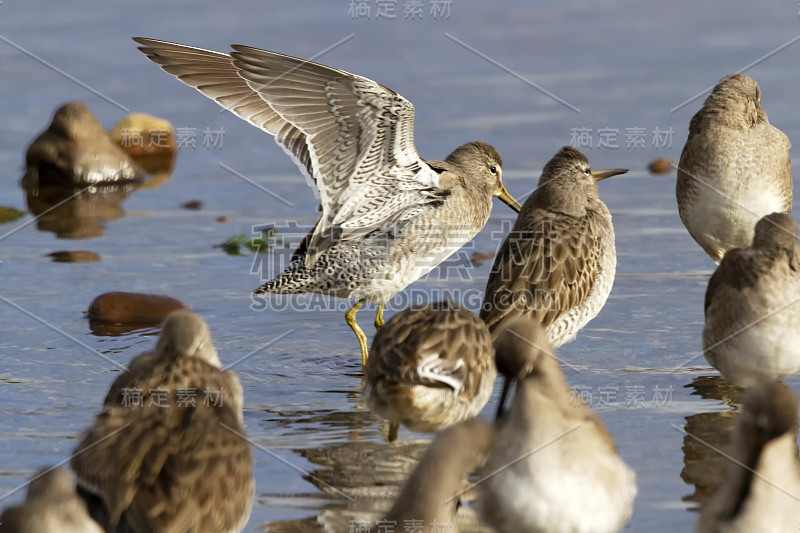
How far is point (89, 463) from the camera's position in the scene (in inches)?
173

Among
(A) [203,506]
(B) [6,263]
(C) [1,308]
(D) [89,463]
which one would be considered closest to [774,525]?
(A) [203,506]

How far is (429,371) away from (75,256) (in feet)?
13.1

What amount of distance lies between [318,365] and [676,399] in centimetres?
192

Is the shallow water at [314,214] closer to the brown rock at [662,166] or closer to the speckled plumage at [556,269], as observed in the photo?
the brown rock at [662,166]

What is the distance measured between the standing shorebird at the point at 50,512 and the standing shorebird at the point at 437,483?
977 mm

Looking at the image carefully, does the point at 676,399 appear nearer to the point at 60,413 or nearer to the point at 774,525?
the point at 774,525

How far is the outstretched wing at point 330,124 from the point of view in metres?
7.16

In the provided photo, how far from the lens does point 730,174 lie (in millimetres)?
7934

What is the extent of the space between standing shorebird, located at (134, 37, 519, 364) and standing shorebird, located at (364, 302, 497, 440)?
162cm

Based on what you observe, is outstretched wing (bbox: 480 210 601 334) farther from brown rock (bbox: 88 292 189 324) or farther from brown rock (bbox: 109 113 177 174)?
brown rock (bbox: 109 113 177 174)

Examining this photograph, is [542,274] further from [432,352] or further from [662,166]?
[662,166]

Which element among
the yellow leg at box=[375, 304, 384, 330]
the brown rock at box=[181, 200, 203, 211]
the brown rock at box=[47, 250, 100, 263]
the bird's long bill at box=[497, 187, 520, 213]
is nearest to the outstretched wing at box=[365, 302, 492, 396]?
the yellow leg at box=[375, 304, 384, 330]

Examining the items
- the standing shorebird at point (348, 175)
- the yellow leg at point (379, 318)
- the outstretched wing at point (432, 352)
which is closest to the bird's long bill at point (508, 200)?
the standing shorebird at point (348, 175)

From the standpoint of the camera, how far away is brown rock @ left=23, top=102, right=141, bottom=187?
10297 millimetres
